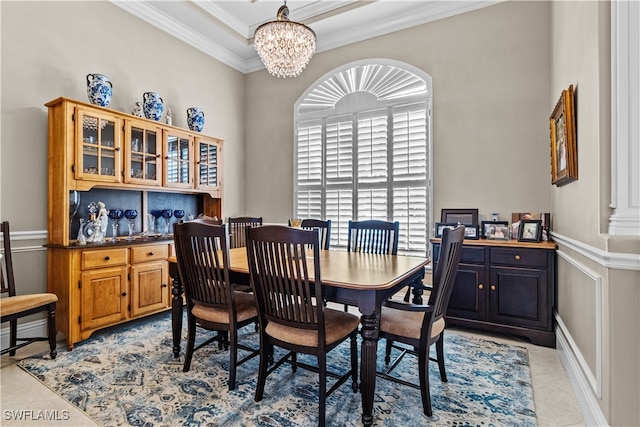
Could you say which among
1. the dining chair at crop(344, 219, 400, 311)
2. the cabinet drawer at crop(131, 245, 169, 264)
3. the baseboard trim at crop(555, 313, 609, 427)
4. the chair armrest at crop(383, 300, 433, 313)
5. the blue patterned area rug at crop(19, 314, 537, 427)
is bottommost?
the blue patterned area rug at crop(19, 314, 537, 427)

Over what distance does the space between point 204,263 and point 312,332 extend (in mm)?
865

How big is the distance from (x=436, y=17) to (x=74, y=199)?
14.3ft

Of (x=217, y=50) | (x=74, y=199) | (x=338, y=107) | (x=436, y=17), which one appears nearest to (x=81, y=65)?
(x=74, y=199)

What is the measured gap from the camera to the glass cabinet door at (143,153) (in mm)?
3330

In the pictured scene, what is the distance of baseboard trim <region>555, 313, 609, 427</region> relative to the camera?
5.72 feet

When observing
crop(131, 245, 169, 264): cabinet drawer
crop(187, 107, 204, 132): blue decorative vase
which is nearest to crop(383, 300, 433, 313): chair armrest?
A: crop(131, 245, 169, 264): cabinet drawer

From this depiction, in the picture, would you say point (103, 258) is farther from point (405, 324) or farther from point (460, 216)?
point (460, 216)

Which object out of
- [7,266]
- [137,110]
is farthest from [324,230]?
[7,266]

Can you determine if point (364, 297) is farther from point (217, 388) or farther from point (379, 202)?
point (379, 202)

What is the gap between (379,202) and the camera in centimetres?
421

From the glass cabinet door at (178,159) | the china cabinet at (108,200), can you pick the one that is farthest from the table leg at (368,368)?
the glass cabinet door at (178,159)

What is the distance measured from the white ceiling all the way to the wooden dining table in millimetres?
3009

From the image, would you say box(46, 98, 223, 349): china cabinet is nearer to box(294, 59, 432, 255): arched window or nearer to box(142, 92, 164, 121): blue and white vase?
box(142, 92, 164, 121): blue and white vase

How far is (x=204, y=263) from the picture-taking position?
7.17 ft
